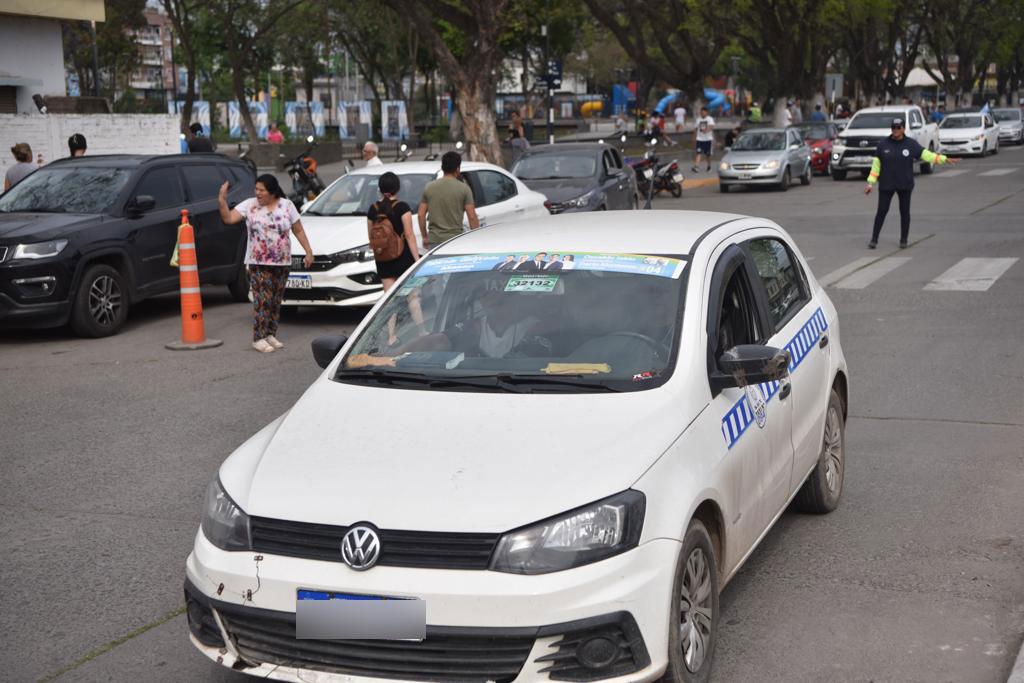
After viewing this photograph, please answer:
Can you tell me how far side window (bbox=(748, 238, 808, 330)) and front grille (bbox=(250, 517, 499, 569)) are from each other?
7.76 ft

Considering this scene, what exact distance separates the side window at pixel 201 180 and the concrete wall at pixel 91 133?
8066mm

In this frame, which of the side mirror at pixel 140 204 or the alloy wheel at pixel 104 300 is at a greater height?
the side mirror at pixel 140 204

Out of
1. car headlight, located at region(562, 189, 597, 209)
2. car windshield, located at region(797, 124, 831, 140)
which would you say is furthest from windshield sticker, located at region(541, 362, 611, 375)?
car windshield, located at region(797, 124, 831, 140)

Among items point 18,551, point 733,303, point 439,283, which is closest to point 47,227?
point 18,551

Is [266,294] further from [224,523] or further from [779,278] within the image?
[224,523]

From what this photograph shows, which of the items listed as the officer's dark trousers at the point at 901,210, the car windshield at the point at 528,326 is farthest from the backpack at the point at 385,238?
the officer's dark trousers at the point at 901,210

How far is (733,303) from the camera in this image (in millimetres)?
5500

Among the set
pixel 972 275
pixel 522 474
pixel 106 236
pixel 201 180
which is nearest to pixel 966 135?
pixel 972 275

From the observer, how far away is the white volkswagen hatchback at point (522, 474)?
3.93 meters

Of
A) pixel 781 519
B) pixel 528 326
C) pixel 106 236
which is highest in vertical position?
pixel 528 326

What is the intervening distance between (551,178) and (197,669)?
1663 cm

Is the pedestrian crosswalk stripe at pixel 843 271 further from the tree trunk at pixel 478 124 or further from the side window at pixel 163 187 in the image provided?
the tree trunk at pixel 478 124

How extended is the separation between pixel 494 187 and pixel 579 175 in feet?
17.9

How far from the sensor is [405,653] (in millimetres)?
3945
